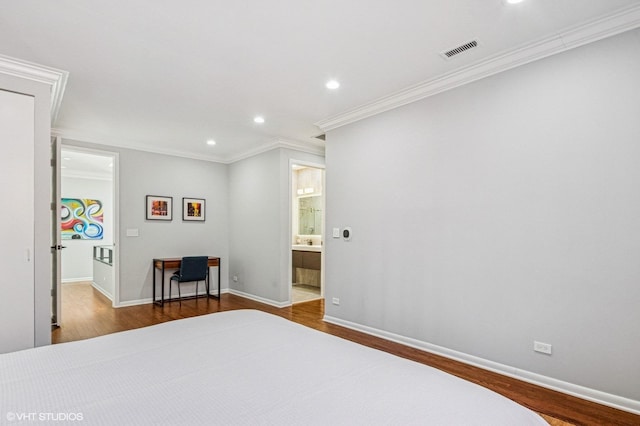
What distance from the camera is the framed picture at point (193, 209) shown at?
6.00 m

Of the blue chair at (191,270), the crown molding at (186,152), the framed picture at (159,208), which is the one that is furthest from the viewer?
the framed picture at (159,208)

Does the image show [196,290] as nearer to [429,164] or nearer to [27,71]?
[27,71]

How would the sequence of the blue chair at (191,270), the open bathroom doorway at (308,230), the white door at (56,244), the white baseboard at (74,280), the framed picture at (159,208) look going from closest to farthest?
the white door at (56,244)
the blue chair at (191,270)
the framed picture at (159,208)
the open bathroom doorway at (308,230)
the white baseboard at (74,280)

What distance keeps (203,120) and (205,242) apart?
2667 millimetres

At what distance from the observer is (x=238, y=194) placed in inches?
247

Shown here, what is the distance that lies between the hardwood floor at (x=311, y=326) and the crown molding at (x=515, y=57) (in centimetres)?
257

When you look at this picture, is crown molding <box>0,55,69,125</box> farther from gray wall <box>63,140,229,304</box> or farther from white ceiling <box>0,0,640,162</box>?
gray wall <box>63,140,229,304</box>

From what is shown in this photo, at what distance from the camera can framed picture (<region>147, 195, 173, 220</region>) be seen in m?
5.57

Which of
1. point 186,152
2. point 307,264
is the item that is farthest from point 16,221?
point 307,264

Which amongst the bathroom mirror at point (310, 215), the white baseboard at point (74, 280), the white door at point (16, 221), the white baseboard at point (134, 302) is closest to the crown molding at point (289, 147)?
the bathroom mirror at point (310, 215)

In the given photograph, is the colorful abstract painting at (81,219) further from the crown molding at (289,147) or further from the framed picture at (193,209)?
the crown molding at (289,147)

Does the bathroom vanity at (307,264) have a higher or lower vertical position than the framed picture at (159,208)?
lower

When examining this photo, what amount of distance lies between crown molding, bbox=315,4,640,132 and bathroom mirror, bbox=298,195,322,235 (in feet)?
12.2

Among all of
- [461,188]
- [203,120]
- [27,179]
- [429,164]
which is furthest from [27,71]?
[461,188]
